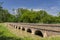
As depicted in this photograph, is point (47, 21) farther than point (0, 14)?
No

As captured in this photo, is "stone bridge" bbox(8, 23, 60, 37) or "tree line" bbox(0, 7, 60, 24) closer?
"stone bridge" bbox(8, 23, 60, 37)

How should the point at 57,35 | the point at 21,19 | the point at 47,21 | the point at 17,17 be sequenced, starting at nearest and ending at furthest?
the point at 57,35, the point at 47,21, the point at 21,19, the point at 17,17

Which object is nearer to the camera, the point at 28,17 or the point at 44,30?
the point at 44,30

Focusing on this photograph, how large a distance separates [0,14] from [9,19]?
6.50m

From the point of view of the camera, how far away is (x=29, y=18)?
103 m

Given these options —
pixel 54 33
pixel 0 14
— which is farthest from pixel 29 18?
pixel 54 33

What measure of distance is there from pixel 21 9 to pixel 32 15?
16.6m

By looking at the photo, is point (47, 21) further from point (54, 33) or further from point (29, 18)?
point (54, 33)

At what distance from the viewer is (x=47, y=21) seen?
99.2 metres

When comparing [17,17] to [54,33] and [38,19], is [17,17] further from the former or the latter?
[54,33]

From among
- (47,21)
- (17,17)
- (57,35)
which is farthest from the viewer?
(17,17)

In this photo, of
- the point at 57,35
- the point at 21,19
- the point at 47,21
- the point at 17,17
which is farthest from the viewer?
the point at 17,17

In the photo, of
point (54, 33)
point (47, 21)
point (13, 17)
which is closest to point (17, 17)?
point (13, 17)

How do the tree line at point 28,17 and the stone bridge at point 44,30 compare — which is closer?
the stone bridge at point 44,30
